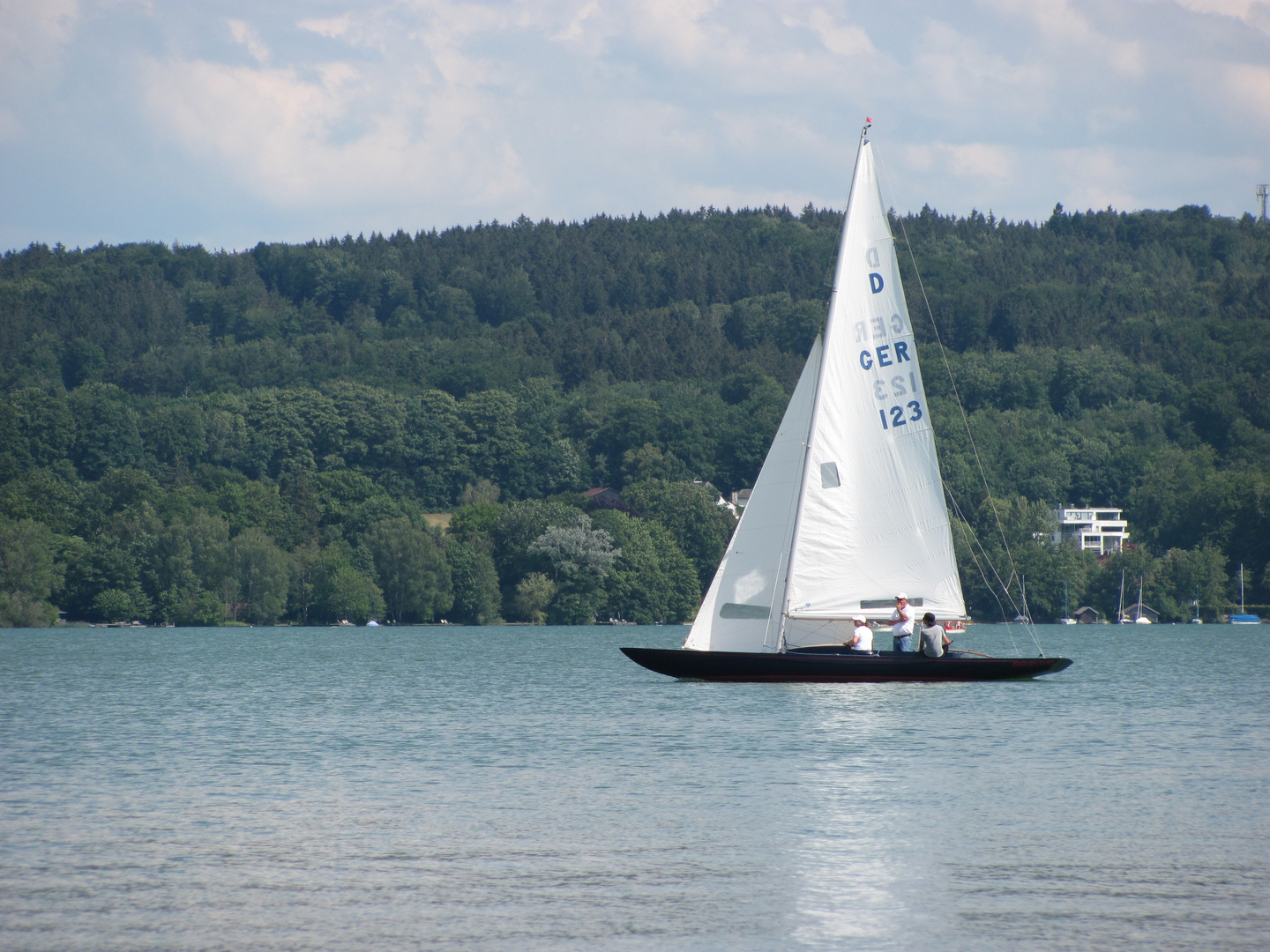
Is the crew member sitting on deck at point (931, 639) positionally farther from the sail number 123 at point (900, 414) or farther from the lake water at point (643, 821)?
the sail number 123 at point (900, 414)

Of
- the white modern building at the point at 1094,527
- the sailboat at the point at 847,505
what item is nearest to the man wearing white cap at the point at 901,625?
the sailboat at the point at 847,505

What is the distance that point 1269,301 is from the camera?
197 m

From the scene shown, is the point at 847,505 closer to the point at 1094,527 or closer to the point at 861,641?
the point at 861,641

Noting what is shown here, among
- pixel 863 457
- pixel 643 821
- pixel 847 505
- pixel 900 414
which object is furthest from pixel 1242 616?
pixel 643 821

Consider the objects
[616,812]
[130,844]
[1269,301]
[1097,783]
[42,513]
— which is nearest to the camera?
[130,844]

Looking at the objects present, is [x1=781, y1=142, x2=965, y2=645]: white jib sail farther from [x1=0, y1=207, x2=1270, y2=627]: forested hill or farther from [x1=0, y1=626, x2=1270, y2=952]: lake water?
[x1=0, y1=207, x2=1270, y2=627]: forested hill

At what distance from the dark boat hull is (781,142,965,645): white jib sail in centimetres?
177

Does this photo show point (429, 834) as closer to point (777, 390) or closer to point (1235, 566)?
point (1235, 566)

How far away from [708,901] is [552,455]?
5764 inches

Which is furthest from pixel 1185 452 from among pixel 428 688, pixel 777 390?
pixel 428 688

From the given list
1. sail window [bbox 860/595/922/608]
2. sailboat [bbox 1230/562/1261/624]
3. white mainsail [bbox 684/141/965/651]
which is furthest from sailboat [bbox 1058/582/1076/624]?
sail window [bbox 860/595/922/608]

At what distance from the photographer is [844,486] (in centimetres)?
3728

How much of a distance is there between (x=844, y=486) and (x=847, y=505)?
1.45 feet

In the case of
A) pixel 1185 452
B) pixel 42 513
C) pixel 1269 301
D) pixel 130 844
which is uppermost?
pixel 1269 301
